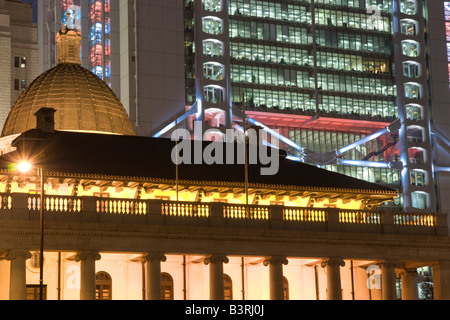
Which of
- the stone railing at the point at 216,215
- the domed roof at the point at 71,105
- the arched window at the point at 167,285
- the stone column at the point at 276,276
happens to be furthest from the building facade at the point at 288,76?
the stone column at the point at 276,276

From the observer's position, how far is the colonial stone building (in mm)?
64750

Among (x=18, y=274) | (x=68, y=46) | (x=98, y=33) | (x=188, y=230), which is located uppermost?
(x=98, y=33)

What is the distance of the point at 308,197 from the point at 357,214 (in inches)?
195

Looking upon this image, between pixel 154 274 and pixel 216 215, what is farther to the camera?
pixel 216 215

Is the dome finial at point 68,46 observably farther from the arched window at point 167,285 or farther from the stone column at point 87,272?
the stone column at point 87,272

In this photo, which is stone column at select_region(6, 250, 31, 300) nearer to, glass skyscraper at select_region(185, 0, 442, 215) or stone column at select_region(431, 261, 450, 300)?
stone column at select_region(431, 261, 450, 300)

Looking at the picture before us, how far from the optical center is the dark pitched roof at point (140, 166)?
71.3m

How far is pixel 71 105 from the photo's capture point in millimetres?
91812

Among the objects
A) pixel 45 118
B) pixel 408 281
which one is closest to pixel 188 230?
pixel 45 118

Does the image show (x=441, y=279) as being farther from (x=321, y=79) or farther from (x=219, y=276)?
(x=321, y=79)

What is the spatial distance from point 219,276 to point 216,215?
3712 mm

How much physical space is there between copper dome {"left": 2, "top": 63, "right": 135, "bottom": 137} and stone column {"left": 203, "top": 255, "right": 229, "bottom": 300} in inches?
987

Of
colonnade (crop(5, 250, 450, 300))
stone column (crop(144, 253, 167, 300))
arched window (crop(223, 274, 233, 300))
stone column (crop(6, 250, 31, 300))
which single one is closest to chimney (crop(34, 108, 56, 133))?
colonnade (crop(5, 250, 450, 300))

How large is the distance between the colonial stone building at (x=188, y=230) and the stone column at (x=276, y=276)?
0.28 ft
